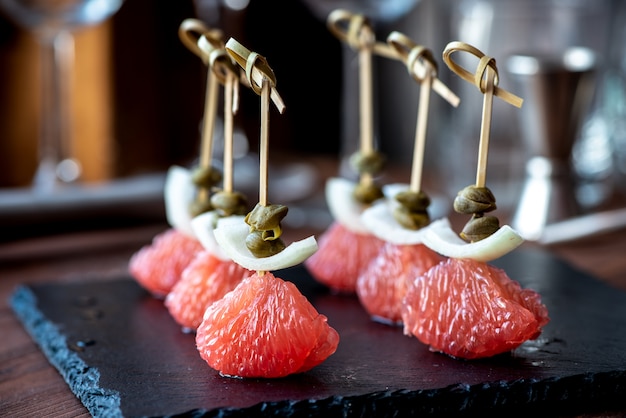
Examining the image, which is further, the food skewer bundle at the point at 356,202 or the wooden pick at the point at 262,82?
the food skewer bundle at the point at 356,202

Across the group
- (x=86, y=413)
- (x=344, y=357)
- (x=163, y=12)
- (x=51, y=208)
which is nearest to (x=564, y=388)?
(x=344, y=357)

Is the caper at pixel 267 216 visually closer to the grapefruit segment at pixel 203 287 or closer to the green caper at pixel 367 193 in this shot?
the grapefruit segment at pixel 203 287

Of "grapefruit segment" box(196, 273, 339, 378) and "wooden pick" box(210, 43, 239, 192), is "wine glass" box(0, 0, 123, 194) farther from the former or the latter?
"grapefruit segment" box(196, 273, 339, 378)

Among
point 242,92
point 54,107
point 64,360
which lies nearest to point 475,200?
point 64,360

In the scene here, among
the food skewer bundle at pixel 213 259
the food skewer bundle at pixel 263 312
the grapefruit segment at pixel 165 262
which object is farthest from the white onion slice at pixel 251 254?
the grapefruit segment at pixel 165 262

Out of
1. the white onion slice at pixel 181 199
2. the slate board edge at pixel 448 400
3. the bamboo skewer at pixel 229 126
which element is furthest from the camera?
the white onion slice at pixel 181 199

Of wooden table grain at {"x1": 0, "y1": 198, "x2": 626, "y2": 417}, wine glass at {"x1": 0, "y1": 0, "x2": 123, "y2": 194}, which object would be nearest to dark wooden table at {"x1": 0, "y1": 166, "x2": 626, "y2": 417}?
wooden table grain at {"x1": 0, "y1": 198, "x2": 626, "y2": 417}

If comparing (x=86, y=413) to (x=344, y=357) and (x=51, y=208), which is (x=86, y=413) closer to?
(x=344, y=357)
